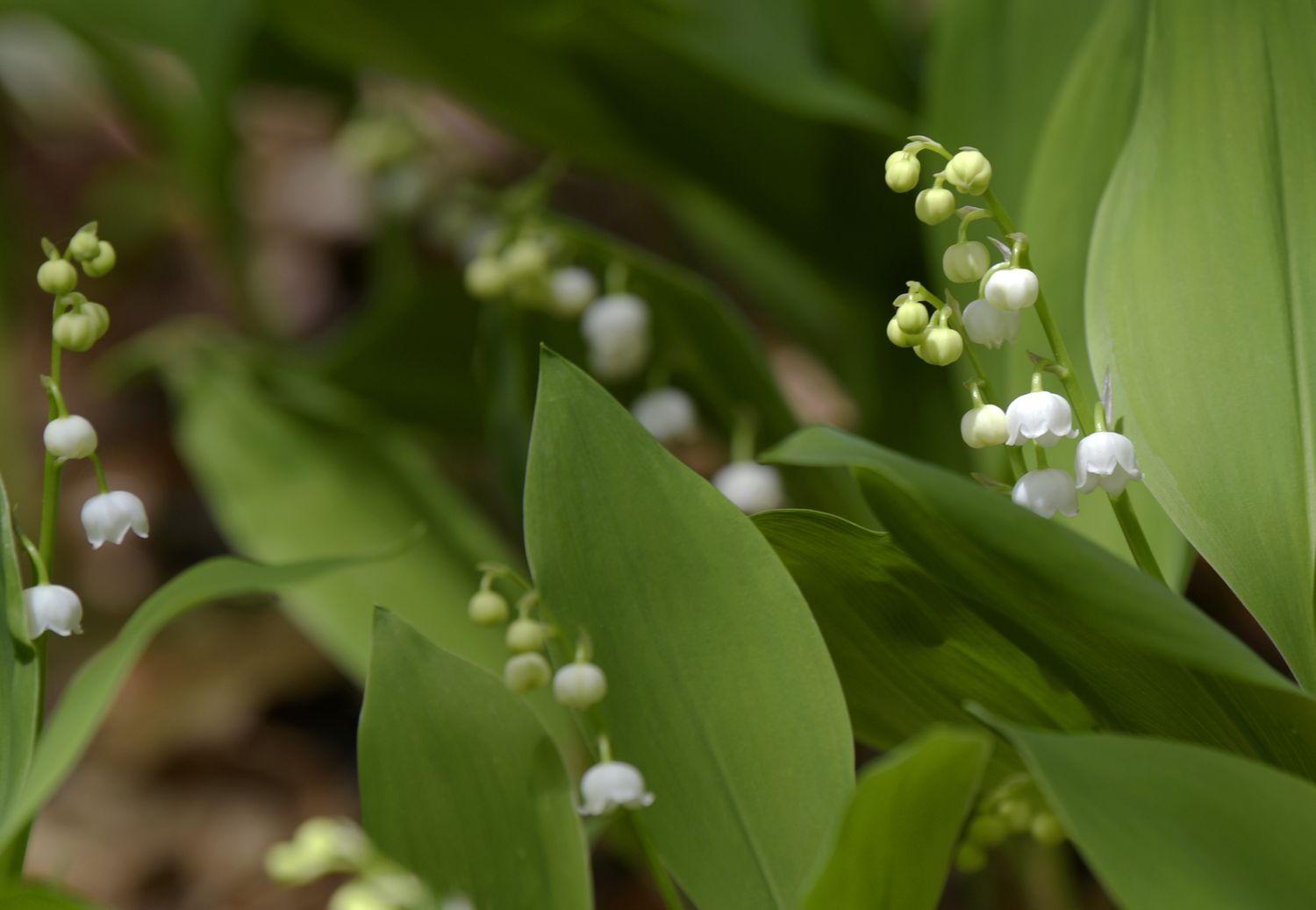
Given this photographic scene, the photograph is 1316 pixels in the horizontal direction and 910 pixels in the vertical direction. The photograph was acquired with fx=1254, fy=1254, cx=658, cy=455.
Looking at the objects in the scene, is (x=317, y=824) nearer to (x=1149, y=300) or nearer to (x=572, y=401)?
(x=572, y=401)

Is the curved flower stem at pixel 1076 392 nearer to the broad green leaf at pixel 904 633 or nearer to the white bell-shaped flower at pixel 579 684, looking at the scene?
the broad green leaf at pixel 904 633

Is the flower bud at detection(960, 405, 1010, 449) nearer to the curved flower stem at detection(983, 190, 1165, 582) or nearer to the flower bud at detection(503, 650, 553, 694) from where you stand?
the curved flower stem at detection(983, 190, 1165, 582)

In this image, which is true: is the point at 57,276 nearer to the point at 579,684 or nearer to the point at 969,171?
the point at 579,684

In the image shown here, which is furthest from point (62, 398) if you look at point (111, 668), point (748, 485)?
point (748, 485)

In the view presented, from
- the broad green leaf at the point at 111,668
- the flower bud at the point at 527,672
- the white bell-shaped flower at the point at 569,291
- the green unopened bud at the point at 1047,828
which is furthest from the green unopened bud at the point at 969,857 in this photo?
the white bell-shaped flower at the point at 569,291

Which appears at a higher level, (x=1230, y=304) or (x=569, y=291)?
(x=1230, y=304)

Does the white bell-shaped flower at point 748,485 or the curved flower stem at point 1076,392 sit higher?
the curved flower stem at point 1076,392

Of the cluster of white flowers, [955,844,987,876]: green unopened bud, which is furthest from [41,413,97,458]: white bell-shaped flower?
[955,844,987,876]: green unopened bud
